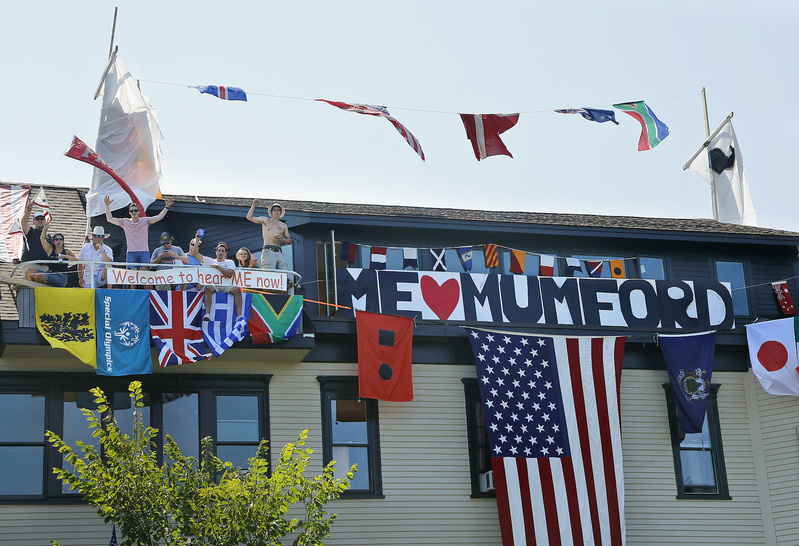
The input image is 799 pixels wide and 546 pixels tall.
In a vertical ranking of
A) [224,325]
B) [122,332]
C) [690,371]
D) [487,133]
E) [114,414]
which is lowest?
[114,414]

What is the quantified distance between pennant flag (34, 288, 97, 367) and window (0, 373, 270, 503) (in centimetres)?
107

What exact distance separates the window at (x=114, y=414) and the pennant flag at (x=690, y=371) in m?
8.14

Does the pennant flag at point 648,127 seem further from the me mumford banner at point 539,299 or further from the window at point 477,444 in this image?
the window at point 477,444

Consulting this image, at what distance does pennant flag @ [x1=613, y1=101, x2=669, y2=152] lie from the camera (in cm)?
2414

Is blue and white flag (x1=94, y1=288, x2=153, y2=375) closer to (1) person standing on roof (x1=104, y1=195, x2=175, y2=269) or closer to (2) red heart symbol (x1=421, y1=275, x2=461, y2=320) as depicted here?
(1) person standing on roof (x1=104, y1=195, x2=175, y2=269)

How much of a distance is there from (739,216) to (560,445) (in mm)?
7360

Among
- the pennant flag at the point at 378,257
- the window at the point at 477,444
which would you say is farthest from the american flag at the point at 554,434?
the pennant flag at the point at 378,257

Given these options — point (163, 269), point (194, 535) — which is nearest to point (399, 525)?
point (194, 535)

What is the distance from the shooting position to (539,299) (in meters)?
23.2

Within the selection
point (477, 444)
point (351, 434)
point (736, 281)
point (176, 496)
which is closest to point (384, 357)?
point (351, 434)

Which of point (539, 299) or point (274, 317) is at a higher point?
point (539, 299)

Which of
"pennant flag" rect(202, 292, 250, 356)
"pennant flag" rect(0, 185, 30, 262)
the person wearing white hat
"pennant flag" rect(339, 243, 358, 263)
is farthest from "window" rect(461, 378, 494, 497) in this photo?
"pennant flag" rect(0, 185, 30, 262)

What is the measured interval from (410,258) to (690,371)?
6102mm

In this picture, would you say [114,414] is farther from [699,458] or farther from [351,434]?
[699,458]
